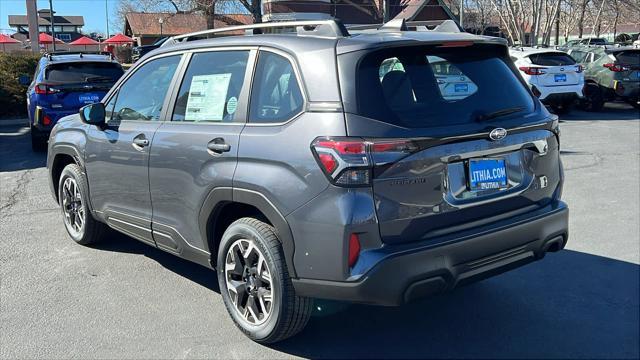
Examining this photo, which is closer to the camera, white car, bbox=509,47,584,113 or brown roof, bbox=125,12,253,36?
white car, bbox=509,47,584,113

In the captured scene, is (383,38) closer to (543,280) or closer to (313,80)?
(313,80)

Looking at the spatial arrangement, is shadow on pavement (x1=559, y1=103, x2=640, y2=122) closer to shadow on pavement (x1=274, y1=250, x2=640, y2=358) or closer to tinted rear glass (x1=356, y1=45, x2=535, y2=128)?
shadow on pavement (x1=274, y1=250, x2=640, y2=358)

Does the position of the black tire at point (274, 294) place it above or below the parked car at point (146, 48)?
below

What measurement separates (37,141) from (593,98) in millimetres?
13555

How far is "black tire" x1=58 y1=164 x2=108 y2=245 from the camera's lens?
552 cm

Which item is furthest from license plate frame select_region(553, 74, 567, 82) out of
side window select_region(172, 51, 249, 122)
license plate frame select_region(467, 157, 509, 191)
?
side window select_region(172, 51, 249, 122)

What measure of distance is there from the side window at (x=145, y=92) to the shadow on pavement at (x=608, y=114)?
12.4 meters

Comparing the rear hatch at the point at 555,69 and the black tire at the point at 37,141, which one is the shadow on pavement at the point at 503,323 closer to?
the black tire at the point at 37,141

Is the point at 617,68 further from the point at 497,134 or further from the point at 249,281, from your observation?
the point at 249,281

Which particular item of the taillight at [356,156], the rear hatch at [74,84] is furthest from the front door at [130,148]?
the rear hatch at [74,84]

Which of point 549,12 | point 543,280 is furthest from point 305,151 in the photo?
point 549,12

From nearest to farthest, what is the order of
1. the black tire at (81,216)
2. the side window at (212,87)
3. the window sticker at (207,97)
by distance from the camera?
the side window at (212,87) < the window sticker at (207,97) < the black tire at (81,216)

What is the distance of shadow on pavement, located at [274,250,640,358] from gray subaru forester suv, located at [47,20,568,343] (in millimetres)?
483

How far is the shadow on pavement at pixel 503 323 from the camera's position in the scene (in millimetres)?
3623
